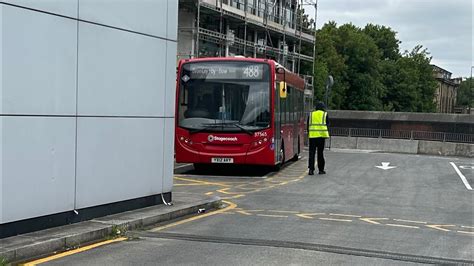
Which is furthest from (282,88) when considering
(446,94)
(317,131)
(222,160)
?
(446,94)

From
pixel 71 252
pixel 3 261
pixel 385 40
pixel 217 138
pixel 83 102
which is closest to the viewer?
pixel 3 261

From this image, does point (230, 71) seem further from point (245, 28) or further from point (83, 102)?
point (245, 28)

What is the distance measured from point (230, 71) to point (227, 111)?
1.05 metres

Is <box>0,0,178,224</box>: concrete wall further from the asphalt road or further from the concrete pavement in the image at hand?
the asphalt road

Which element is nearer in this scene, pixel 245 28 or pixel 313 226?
pixel 313 226

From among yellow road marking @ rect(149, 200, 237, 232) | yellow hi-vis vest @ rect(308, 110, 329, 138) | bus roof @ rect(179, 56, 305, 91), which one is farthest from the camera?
yellow hi-vis vest @ rect(308, 110, 329, 138)

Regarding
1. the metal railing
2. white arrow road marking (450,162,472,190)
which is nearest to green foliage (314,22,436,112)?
the metal railing

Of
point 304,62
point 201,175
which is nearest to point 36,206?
point 201,175

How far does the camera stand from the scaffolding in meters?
31.7

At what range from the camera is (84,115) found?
24.0 feet

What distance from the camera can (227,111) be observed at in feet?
50.3

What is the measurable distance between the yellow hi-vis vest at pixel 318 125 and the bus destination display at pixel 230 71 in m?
2.08

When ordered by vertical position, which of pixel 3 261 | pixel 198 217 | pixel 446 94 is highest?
pixel 446 94

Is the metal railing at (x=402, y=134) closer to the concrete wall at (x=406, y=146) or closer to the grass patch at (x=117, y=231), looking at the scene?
the concrete wall at (x=406, y=146)
